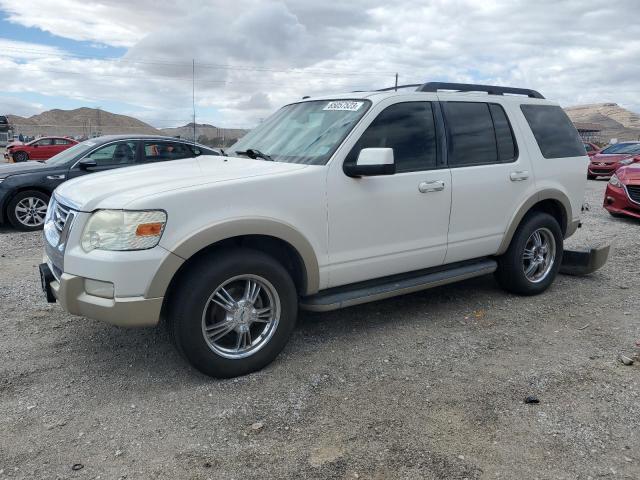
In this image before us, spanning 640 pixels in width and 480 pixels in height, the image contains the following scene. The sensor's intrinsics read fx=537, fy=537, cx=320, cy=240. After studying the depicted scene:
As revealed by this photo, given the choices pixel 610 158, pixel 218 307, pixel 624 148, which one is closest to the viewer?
pixel 218 307

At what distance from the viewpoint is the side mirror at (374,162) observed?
3680 millimetres

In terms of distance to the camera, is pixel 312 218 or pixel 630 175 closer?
pixel 312 218

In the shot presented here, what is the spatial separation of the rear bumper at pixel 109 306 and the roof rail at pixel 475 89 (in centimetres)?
280

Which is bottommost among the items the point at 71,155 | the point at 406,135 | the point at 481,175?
the point at 481,175

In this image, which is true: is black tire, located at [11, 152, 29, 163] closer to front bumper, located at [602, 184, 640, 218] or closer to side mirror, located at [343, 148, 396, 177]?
front bumper, located at [602, 184, 640, 218]

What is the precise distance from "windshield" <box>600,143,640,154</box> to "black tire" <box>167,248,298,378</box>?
18180 millimetres

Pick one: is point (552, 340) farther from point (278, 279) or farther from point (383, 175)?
point (278, 279)

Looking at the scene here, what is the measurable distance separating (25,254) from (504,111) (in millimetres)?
6110

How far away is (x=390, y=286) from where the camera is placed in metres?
4.23

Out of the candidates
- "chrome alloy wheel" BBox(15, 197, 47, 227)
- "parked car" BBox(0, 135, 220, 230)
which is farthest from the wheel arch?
"chrome alloy wheel" BBox(15, 197, 47, 227)

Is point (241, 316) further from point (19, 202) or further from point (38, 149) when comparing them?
point (38, 149)

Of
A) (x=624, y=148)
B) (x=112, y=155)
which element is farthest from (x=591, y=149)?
(x=112, y=155)

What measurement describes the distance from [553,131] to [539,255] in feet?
4.12

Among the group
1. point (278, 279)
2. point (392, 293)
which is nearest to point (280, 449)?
point (278, 279)
